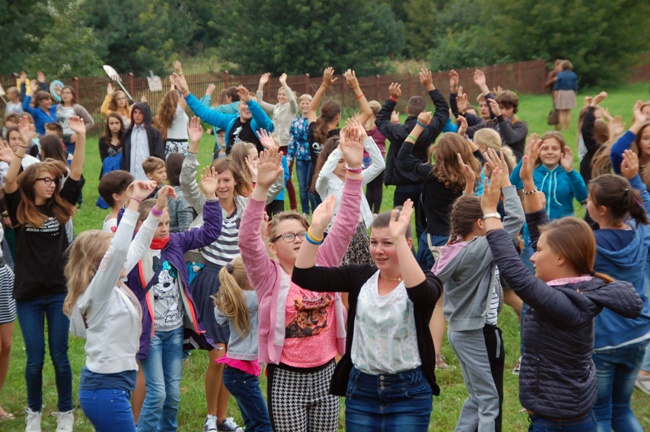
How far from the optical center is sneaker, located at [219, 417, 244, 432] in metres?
6.34

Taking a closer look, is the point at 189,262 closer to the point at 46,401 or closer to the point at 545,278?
the point at 46,401

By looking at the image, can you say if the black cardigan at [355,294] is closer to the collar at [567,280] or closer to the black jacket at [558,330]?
the black jacket at [558,330]

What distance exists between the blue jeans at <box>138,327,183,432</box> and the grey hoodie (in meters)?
1.93

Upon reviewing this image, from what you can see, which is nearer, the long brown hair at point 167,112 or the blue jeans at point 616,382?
the blue jeans at point 616,382

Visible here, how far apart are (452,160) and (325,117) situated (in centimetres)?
329

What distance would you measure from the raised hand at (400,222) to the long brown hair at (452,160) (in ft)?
11.6

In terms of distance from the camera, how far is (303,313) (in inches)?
185

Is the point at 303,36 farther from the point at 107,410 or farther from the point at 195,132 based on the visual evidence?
the point at 107,410

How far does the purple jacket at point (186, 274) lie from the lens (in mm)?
5473

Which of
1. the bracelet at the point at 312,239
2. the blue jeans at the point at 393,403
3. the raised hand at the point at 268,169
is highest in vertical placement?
the raised hand at the point at 268,169

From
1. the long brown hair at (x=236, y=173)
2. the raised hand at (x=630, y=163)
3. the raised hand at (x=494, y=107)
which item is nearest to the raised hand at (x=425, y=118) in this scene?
the raised hand at (x=494, y=107)

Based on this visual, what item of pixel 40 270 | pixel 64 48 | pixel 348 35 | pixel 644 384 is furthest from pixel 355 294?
pixel 348 35

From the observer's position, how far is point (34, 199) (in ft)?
20.4

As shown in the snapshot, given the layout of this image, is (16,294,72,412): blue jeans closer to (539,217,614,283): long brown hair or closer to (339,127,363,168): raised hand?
(339,127,363,168): raised hand
